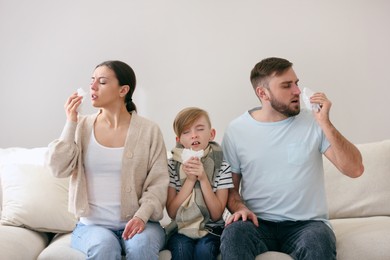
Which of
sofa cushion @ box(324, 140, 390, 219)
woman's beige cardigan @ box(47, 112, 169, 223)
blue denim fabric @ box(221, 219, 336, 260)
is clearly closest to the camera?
blue denim fabric @ box(221, 219, 336, 260)

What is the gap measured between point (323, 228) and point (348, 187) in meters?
0.65

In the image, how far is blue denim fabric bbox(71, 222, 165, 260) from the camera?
1.97 m

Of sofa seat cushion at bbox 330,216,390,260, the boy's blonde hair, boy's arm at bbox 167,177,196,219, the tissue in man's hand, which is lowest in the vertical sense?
sofa seat cushion at bbox 330,216,390,260

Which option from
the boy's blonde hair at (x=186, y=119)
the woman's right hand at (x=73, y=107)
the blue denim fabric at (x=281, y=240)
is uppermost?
the woman's right hand at (x=73, y=107)

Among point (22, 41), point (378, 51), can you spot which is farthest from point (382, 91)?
point (22, 41)

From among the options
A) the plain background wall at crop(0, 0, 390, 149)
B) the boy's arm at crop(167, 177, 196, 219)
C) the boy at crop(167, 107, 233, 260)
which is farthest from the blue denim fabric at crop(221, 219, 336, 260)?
the plain background wall at crop(0, 0, 390, 149)

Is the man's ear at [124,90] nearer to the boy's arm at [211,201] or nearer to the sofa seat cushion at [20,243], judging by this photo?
the boy's arm at [211,201]

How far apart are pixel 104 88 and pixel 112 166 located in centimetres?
34

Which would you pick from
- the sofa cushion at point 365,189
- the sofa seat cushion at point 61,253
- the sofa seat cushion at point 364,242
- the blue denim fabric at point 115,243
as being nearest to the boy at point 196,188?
the blue denim fabric at point 115,243

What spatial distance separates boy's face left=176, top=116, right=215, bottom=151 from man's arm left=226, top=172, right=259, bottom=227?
23 cm

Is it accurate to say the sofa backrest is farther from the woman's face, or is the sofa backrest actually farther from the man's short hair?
the man's short hair

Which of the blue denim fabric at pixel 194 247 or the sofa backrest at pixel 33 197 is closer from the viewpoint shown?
the blue denim fabric at pixel 194 247

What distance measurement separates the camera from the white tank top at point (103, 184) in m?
2.20

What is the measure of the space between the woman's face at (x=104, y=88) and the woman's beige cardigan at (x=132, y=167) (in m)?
0.13
